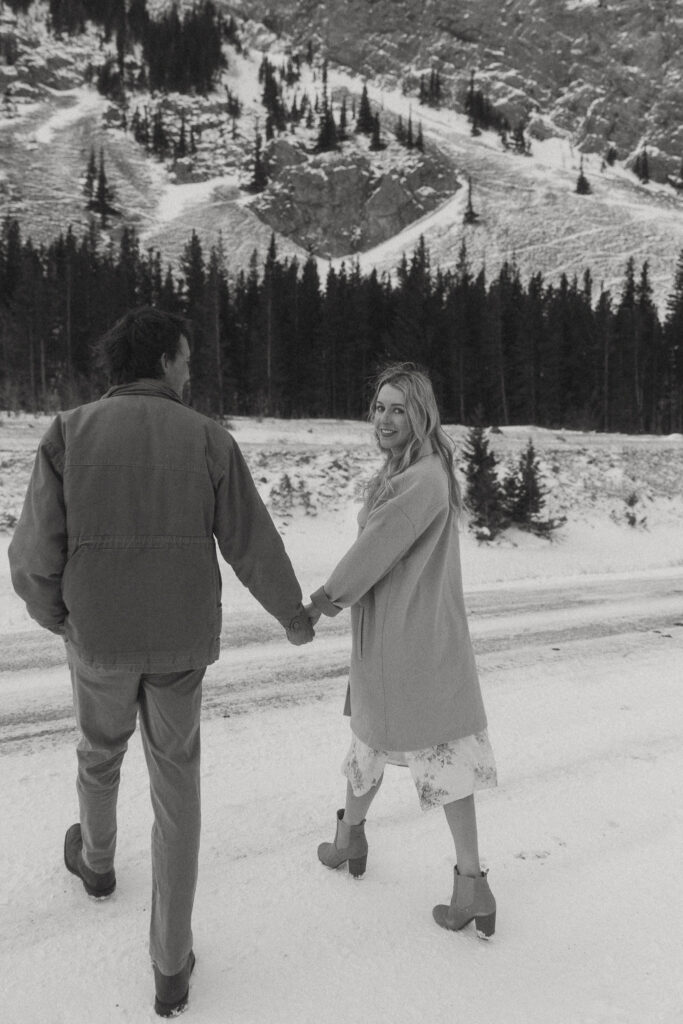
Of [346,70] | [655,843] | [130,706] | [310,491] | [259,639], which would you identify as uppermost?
[346,70]

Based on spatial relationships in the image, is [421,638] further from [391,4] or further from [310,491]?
[391,4]

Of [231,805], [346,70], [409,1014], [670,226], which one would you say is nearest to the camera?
[409,1014]

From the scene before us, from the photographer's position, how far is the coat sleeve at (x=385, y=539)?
8.11ft

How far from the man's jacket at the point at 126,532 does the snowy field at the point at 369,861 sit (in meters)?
1.20

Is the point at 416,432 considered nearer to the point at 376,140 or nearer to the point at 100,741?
the point at 100,741

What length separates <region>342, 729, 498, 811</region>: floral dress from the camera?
8.36ft

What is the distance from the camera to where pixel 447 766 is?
2.55 meters

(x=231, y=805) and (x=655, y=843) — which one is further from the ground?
(x=655, y=843)

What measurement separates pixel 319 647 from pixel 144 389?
4442mm

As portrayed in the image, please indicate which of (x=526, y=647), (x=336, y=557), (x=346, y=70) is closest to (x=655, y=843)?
(x=526, y=647)

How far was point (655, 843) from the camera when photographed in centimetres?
317

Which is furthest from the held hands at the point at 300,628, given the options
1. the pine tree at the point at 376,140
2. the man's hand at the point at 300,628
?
the pine tree at the point at 376,140

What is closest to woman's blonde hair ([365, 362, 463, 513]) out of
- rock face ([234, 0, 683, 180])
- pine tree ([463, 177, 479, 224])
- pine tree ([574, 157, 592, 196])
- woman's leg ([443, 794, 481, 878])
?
woman's leg ([443, 794, 481, 878])

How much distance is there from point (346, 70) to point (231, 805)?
181 meters
